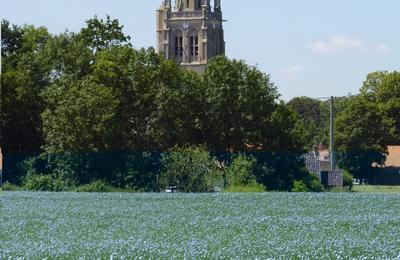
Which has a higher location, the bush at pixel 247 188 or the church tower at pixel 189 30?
the church tower at pixel 189 30

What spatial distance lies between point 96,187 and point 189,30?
5202 inches

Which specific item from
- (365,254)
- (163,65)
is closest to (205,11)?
(163,65)

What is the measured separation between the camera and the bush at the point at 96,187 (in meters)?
66.6

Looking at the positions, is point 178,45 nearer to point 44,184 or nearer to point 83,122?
point 83,122

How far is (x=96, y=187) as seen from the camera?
219 feet

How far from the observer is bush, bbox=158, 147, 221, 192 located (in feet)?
216

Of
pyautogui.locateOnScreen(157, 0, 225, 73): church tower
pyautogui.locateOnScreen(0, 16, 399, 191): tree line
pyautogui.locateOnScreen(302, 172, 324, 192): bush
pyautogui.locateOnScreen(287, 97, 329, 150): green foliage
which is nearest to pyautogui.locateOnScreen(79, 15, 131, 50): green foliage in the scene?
pyautogui.locateOnScreen(0, 16, 399, 191): tree line

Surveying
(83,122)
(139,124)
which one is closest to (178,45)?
(139,124)

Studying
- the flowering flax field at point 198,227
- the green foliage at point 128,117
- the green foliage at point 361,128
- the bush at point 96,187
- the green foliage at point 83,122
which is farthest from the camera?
the green foliage at point 361,128

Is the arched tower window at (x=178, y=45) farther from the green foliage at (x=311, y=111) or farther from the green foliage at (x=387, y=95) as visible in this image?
the green foliage at (x=387, y=95)

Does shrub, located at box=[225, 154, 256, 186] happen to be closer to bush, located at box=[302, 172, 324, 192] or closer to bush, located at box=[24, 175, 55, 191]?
bush, located at box=[302, 172, 324, 192]

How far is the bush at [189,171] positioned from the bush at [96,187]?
9.52ft

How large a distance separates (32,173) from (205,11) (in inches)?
4984

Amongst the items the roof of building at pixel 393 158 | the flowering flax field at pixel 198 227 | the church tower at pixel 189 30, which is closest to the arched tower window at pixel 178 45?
the church tower at pixel 189 30
